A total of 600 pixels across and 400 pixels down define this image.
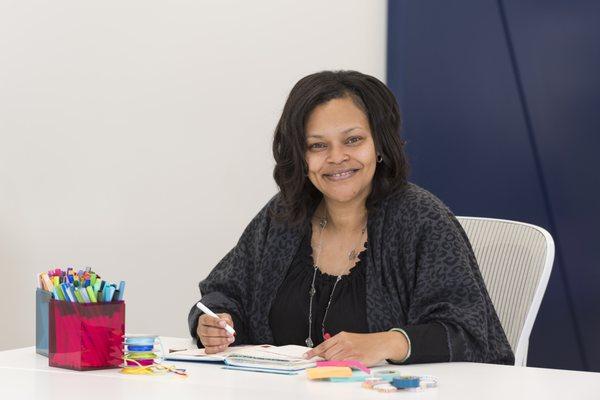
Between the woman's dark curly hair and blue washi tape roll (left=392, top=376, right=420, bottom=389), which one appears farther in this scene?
the woman's dark curly hair

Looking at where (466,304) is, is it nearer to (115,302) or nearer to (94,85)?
(115,302)

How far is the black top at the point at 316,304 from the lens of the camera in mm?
2342

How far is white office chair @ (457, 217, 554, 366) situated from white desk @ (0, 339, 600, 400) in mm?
581

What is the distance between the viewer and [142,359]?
6.15 feet

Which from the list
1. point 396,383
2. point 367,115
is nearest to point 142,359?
point 396,383

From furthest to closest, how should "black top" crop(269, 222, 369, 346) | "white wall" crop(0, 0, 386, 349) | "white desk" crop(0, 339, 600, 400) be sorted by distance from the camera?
"white wall" crop(0, 0, 386, 349) → "black top" crop(269, 222, 369, 346) → "white desk" crop(0, 339, 600, 400)

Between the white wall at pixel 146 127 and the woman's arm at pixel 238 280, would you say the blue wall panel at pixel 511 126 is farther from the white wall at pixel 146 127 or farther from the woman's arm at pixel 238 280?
the woman's arm at pixel 238 280

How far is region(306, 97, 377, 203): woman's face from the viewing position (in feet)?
7.91

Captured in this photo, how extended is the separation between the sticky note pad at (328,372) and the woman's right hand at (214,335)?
0.41m

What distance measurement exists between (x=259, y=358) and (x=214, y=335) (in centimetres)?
26

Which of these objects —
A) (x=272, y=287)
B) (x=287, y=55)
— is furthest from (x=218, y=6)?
(x=272, y=287)

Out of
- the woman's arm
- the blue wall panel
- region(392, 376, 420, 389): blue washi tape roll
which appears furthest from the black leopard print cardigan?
the blue wall panel

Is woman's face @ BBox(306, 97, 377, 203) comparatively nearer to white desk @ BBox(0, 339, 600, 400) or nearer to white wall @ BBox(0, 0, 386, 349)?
white desk @ BBox(0, 339, 600, 400)

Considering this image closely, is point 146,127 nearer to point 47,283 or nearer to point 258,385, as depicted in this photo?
point 47,283
